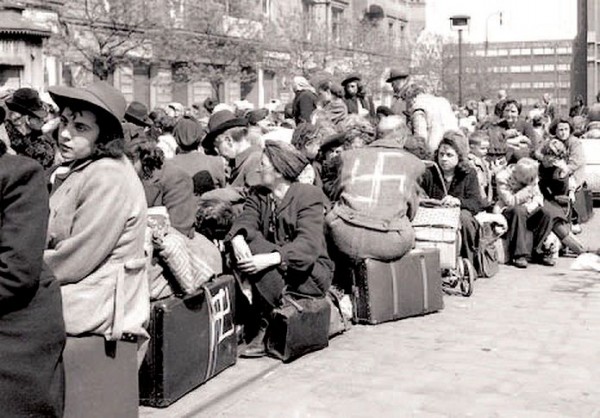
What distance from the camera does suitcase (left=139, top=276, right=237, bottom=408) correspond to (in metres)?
6.17

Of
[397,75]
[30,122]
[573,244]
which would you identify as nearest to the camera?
[30,122]

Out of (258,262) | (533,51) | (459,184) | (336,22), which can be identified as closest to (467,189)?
(459,184)

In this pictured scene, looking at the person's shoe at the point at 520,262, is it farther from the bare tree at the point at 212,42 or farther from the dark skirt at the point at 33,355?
the bare tree at the point at 212,42

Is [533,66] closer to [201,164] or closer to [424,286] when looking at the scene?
[424,286]

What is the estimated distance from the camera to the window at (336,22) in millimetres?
52312

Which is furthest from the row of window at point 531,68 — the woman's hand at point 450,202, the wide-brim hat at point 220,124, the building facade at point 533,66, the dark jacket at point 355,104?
the wide-brim hat at point 220,124

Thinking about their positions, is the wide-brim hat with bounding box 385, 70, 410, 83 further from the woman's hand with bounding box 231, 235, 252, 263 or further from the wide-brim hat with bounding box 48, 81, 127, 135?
the wide-brim hat with bounding box 48, 81, 127, 135

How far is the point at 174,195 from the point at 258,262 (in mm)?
728

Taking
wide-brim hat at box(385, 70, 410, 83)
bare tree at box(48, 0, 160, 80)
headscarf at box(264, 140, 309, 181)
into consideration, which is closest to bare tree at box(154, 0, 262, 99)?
bare tree at box(48, 0, 160, 80)

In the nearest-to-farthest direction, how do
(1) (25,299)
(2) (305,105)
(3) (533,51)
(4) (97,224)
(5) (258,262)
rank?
(1) (25,299) → (4) (97,224) → (5) (258,262) → (2) (305,105) → (3) (533,51)

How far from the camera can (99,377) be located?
482 centimetres

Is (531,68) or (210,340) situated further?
(531,68)

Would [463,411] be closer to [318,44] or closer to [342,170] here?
[342,170]

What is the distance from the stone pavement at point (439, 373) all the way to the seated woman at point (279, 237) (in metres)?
0.48
